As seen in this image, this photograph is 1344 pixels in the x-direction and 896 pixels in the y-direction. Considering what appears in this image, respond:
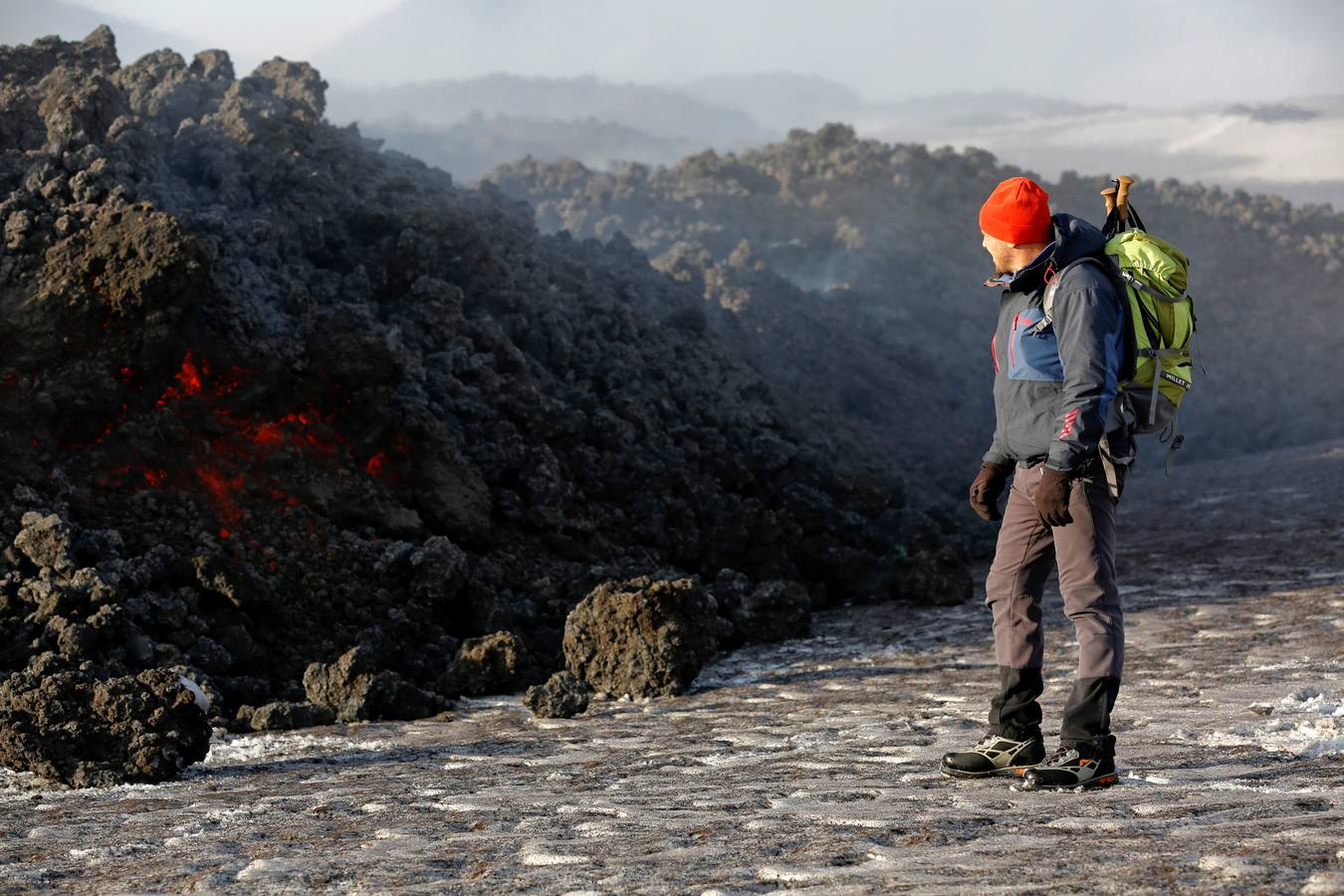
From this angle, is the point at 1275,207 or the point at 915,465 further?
the point at 1275,207

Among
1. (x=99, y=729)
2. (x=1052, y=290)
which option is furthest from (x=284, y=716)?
(x=1052, y=290)

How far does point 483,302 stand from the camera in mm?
12570

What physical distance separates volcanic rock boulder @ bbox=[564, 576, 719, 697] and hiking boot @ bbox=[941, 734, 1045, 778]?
9.60 ft

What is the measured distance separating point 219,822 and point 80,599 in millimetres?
3062

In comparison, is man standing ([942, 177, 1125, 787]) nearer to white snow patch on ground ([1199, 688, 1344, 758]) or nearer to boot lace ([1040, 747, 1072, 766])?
boot lace ([1040, 747, 1072, 766])

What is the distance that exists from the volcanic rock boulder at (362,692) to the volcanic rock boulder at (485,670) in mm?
449

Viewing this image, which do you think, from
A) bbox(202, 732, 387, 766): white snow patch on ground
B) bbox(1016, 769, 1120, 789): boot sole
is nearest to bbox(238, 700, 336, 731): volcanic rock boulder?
bbox(202, 732, 387, 766): white snow patch on ground

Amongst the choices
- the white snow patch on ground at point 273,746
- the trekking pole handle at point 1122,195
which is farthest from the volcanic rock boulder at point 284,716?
the trekking pole handle at point 1122,195

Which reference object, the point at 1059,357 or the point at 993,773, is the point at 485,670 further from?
the point at 1059,357

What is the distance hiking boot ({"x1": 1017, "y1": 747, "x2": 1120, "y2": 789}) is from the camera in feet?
13.8

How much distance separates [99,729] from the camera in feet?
17.9

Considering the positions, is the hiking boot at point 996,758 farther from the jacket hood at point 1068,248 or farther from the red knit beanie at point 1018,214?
the red knit beanie at point 1018,214

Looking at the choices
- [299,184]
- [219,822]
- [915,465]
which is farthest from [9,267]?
[915,465]

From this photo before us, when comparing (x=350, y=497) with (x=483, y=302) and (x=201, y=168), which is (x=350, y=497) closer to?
(x=483, y=302)
